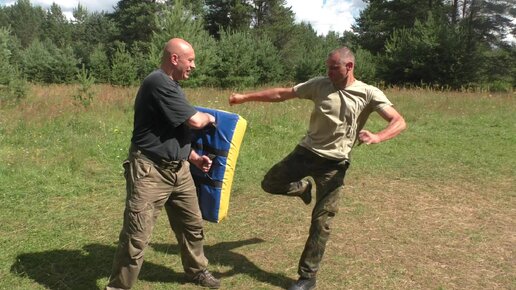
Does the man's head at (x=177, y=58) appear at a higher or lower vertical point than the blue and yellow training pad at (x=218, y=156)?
higher

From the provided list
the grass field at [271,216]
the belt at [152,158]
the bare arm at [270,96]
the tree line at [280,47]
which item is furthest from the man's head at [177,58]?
the tree line at [280,47]

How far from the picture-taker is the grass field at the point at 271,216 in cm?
409

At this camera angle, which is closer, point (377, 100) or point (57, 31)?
point (377, 100)

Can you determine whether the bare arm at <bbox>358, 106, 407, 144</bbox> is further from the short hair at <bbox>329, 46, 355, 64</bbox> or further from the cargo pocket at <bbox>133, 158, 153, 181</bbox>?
the cargo pocket at <bbox>133, 158, 153, 181</bbox>

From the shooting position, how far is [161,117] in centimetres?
331

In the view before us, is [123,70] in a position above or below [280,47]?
below

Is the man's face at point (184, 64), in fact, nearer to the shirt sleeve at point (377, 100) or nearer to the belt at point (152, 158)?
the belt at point (152, 158)

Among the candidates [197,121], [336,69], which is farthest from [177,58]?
[336,69]

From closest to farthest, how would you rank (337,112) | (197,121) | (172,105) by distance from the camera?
1. (172,105)
2. (197,121)
3. (337,112)

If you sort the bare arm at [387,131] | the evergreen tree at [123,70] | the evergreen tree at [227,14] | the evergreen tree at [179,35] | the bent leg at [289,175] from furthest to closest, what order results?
the evergreen tree at [227,14] → the evergreen tree at [123,70] → the evergreen tree at [179,35] → the bent leg at [289,175] → the bare arm at [387,131]

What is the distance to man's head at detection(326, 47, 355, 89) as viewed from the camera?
136 inches

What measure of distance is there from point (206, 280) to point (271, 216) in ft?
5.83

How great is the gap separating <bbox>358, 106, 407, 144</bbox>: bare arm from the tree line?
9777 mm

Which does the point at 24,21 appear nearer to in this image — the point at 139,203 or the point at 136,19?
the point at 136,19
